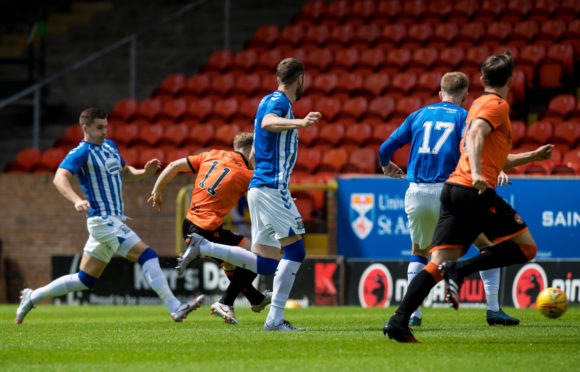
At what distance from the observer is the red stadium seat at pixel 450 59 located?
1723 cm

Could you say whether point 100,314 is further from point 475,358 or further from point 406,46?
point 406,46

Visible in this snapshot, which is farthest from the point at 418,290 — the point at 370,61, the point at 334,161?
the point at 370,61

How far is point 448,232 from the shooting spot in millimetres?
6105

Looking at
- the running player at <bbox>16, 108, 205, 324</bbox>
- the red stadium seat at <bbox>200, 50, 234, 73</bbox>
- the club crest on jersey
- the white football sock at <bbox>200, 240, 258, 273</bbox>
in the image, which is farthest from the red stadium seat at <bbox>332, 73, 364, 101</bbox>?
the white football sock at <bbox>200, 240, 258, 273</bbox>

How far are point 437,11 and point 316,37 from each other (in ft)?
8.86

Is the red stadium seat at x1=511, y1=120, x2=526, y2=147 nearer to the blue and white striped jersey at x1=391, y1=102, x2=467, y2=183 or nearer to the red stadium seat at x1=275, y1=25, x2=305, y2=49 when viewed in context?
the red stadium seat at x1=275, y1=25, x2=305, y2=49

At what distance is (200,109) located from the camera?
1834 cm

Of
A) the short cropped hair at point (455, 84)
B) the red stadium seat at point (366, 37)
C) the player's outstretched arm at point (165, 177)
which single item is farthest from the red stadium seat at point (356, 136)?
the short cropped hair at point (455, 84)

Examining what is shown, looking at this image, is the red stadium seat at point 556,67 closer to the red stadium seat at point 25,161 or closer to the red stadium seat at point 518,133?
the red stadium seat at point 518,133

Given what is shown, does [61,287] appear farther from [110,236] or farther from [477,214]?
[477,214]

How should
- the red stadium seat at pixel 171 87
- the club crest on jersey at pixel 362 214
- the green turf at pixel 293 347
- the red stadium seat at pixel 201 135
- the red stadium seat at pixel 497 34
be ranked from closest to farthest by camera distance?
the green turf at pixel 293 347, the club crest on jersey at pixel 362 214, the red stadium seat at pixel 201 135, the red stadium seat at pixel 497 34, the red stadium seat at pixel 171 87

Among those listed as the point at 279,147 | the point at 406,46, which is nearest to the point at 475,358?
the point at 279,147

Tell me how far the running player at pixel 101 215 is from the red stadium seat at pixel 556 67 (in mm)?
10493

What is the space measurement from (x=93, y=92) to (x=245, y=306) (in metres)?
9.73
